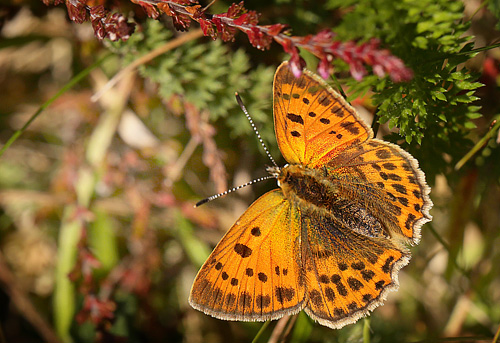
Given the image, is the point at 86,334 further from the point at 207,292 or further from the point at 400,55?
the point at 400,55

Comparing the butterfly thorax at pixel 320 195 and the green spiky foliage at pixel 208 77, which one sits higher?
the green spiky foliage at pixel 208 77

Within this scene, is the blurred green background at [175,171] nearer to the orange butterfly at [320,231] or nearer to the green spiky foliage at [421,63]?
the green spiky foliage at [421,63]

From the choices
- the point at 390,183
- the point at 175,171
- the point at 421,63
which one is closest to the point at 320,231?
the point at 390,183

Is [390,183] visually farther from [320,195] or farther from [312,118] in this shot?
[312,118]

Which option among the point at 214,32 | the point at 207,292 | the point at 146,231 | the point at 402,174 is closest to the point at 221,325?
the point at 146,231

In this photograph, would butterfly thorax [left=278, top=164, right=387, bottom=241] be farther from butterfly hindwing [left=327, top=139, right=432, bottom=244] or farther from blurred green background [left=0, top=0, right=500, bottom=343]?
blurred green background [left=0, top=0, right=500, bottom=343]

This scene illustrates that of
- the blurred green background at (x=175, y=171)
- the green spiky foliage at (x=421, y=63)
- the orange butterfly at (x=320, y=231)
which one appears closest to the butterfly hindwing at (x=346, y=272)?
the orange butterfly at (x=320, y=231)
